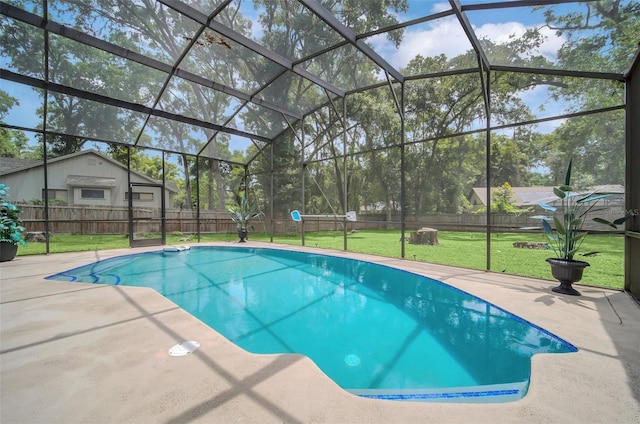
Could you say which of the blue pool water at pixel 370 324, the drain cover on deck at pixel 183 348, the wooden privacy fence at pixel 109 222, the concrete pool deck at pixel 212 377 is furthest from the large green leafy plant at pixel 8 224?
the drain cover on deck at pixel 183 348

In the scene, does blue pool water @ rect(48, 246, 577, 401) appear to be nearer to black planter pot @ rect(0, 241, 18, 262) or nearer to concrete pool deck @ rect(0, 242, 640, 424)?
concrete pool deck @ rect(0, 242, 640, 424)

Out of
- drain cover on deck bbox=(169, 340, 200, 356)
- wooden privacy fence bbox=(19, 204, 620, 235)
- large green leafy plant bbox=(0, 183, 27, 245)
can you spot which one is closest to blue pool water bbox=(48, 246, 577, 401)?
drain cover on deck bbox=(169, 340, 200, 356)

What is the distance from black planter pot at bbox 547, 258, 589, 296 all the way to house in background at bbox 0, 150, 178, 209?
1339 cm

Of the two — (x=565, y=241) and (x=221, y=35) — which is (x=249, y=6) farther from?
(x=565, y=241)

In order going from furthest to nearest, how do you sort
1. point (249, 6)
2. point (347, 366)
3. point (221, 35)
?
point (221, 35)
point (249, 6)
point (347, 366)

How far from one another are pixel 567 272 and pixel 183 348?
15.8 ft

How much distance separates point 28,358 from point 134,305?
1.23 metres

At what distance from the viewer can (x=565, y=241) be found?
3.98 m

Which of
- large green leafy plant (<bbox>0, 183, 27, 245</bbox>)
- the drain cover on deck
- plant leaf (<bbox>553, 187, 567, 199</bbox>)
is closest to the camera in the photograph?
the drain cover on deck

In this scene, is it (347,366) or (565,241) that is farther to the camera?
(565,241)

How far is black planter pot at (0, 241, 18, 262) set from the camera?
6.10 metres

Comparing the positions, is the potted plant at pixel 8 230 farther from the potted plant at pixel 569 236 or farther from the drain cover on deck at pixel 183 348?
the potted plant at pixel 569 236

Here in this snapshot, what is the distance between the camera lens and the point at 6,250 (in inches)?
242

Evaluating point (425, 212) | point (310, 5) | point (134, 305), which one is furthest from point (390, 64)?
point (425, 212)
